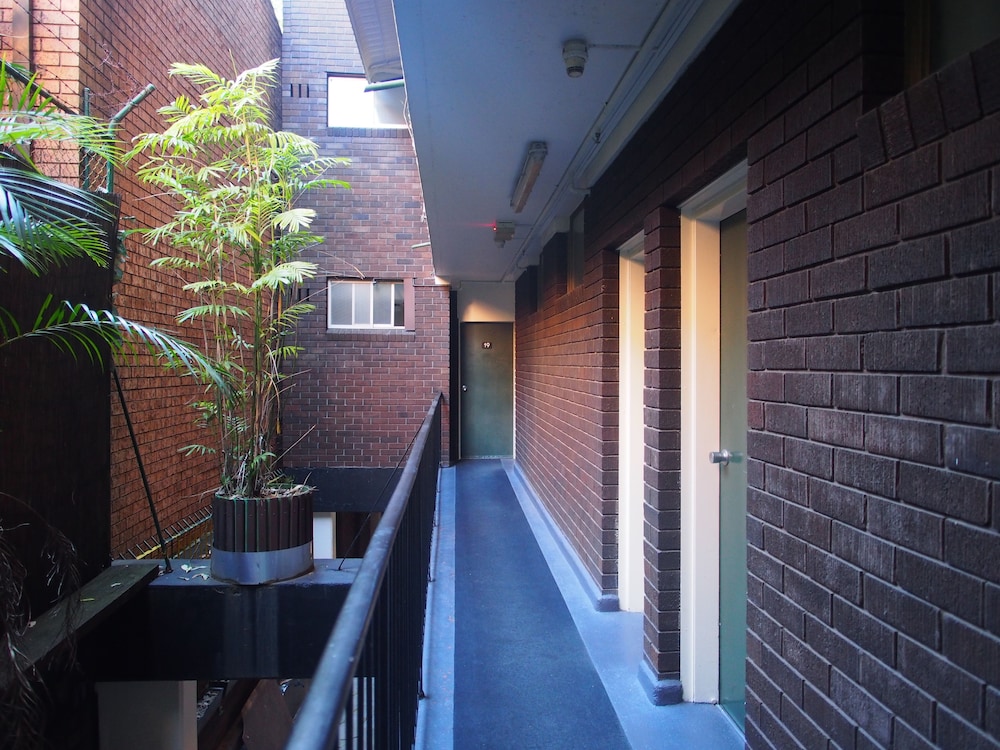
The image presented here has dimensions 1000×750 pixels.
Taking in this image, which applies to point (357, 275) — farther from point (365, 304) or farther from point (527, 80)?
point (527, 80)

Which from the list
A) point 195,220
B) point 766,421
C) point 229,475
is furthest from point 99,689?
point 766,421

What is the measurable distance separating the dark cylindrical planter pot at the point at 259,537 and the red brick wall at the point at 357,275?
488 centimetres

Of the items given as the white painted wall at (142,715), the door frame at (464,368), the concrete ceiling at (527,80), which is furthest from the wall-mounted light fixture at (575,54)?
the door frame at (464,368)

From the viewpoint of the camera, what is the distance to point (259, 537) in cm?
285

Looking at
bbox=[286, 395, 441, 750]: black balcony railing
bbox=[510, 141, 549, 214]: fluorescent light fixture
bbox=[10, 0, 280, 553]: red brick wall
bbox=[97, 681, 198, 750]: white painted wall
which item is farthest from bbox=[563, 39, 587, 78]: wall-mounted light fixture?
bbox=[97, 681, 198, 750]: white painted wall

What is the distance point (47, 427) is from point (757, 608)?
9.36 ft

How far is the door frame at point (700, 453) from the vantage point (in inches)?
97.3

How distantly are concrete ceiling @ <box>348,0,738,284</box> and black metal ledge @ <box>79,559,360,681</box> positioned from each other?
2.29 metres

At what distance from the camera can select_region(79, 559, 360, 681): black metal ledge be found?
289cm

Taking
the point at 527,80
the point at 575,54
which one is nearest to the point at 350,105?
the point at 527,80

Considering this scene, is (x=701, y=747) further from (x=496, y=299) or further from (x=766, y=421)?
(x=496, y=299)

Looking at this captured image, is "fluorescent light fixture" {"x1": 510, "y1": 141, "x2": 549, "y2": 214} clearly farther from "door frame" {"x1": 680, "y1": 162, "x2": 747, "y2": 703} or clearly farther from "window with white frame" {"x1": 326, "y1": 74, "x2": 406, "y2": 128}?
"window with white frame" {"x1": 326, "y1": 74, "x2": 406, "y2": 128}

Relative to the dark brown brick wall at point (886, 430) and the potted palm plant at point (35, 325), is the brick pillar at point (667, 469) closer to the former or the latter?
the dark brown brick wall at point (886, 430)

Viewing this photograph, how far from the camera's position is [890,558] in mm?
1227
